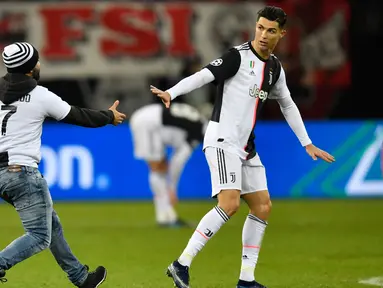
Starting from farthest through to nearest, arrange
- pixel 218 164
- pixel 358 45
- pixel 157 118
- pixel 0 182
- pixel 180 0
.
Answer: pixel 358 45, pixel 180 0, pixel 157 118, pixel 218 164, pixel 0 182

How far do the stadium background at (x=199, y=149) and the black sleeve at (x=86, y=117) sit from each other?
1834 millimetres

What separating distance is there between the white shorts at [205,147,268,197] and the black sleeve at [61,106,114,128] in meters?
1.03

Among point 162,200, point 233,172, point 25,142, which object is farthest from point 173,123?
point 25,142

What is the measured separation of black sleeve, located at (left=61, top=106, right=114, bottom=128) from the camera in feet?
24.8

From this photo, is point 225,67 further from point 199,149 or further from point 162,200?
point 199,149

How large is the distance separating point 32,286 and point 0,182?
160cm

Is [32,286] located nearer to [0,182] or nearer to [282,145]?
[0,182]

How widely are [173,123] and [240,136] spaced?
5924 millimetres

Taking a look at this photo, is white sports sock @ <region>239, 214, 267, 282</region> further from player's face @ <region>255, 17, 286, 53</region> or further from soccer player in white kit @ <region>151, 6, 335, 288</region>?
player's face @ <region>255, 17, 286, 53</region>

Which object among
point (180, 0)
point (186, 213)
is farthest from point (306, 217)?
point (180, 0)

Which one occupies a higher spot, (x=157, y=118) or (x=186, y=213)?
(x=157, y=118)

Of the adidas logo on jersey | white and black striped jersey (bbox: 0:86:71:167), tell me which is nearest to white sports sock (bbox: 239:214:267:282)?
the adidas logo on jersey

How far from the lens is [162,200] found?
13789 mm

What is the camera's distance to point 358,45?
21375 millimetres
